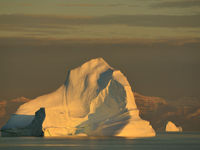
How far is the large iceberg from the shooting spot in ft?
232

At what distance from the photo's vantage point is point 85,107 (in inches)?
2830

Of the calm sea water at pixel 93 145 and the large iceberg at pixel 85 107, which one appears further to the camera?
the large iceberg at pixel 85 107

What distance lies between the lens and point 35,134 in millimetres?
72188

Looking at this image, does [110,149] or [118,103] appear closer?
[110,149]

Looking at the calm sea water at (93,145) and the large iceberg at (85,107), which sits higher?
the large iceberg at (85,107)

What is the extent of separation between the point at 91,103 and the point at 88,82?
2552 millimetres

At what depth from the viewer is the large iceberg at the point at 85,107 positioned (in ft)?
232

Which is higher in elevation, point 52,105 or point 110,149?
point 52,105

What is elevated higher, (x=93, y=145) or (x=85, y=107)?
(x=85, y=107)

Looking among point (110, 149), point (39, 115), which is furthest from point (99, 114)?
point (110, 149)

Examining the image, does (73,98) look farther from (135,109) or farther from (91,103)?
(135,109)

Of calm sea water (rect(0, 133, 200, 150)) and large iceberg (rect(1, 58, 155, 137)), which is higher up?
large iceberg (rect(1, 58, 155, 137))

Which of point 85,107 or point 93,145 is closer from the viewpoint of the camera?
point 93,145

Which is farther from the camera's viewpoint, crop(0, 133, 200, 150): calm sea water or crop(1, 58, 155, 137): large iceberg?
crop(1, 58, 155, 137): large iceberg
